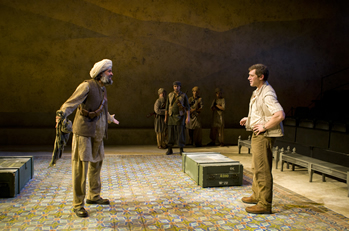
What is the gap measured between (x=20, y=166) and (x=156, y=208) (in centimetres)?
213

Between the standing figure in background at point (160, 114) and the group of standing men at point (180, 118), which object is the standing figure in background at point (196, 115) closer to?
the group of standing men at point (180, 118)

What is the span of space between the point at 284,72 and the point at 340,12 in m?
2.90

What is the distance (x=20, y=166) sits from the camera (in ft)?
14.5

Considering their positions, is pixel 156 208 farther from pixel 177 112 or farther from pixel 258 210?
pixel 177 112

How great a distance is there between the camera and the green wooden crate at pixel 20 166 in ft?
14.2

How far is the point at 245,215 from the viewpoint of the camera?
11.8 ft

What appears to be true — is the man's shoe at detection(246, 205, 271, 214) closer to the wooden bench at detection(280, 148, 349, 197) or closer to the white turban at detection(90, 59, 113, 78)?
the wooden bench at detection(280, 148, 349, 197)

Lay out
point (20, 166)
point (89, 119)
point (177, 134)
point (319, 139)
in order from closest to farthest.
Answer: point (89, 119), point (20, 166), point (319, 139), point (177, 134)

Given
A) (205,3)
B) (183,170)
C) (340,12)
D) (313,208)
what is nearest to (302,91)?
(340,12)

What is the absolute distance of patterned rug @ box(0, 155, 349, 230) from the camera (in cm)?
328

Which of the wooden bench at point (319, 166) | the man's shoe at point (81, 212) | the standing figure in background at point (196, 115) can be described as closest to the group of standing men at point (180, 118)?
the standing figure in background at point (196, 115)

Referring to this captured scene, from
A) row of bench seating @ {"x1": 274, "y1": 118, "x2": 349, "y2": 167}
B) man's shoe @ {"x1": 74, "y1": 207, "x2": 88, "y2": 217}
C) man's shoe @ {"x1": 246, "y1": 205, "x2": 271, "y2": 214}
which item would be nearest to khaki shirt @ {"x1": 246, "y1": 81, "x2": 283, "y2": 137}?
man's shoe @ {"x1": 246, "y1": 205, "x2": 271, "y2": 214}

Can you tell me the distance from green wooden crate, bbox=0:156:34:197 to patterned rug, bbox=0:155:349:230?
0.11 meters

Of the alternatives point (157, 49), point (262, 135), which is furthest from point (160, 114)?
point (262, 135)
